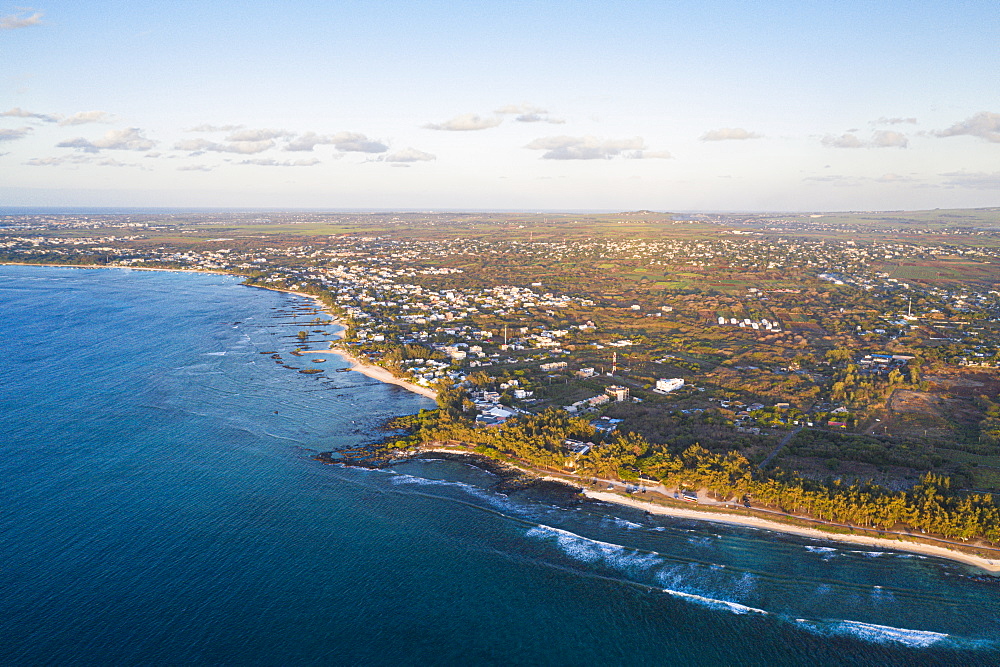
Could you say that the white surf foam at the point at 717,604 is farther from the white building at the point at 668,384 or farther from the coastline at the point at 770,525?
the white building at the point at 668,384

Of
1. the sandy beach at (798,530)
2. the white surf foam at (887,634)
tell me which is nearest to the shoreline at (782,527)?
the sandy beach at (798,530)

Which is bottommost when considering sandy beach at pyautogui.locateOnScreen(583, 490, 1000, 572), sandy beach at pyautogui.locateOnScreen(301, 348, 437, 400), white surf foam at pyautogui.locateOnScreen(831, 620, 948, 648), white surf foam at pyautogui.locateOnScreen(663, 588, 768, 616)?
white surf foam at pyautogui.locateOnScreen(831, 620, 948, 648)

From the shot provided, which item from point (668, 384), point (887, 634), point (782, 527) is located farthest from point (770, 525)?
point (668, 384)

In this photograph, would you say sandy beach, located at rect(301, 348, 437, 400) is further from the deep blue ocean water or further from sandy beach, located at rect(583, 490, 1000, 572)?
sandy beach, located at rect(583, 490, 1000, 572)

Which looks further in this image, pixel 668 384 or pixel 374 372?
pixel 374 372

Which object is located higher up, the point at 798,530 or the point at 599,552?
the point at 798,530

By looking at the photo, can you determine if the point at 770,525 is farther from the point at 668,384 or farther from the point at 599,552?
the point at 668,384

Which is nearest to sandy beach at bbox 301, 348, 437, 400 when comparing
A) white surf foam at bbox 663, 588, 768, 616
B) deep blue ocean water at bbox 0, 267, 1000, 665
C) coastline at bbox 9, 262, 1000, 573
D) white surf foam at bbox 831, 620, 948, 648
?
deep blue ocean water at bbox 0, 267, 1000, 665
